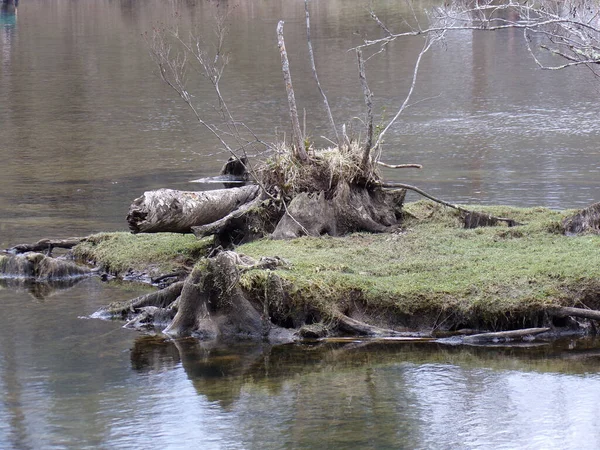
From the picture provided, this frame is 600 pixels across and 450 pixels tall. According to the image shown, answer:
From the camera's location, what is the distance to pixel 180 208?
1079 centimetres

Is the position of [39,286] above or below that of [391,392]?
above

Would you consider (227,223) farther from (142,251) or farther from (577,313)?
(577,313)

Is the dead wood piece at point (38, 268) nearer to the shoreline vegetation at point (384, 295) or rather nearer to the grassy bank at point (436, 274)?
the grassy bank at point (436, 274)

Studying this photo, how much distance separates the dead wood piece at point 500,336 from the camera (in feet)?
27.3

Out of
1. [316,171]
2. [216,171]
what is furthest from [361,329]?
[216,171]

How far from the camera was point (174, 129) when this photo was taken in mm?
24516

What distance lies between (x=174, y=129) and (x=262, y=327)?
16.3 meters

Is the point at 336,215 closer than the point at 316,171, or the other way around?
the point at 336,215

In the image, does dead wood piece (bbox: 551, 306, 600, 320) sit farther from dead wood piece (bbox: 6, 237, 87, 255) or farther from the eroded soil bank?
dead wood piece (bbox: 6, 237, 87, 255)

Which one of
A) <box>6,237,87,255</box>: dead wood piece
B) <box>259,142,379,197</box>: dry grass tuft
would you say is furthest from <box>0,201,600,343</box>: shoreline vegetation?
<box>6,237,87,255</box>: dead wood piece

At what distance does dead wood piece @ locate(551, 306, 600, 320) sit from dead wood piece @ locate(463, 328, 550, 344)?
17 centimetres

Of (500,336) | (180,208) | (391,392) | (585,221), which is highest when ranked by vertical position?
(180,208)

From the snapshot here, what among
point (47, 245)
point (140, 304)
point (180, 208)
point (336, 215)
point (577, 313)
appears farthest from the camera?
point (47, 245)

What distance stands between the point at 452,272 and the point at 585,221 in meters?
2.17
